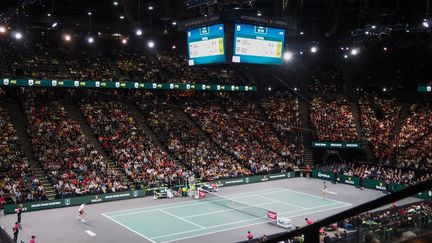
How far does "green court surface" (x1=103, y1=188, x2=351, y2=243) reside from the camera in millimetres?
25094

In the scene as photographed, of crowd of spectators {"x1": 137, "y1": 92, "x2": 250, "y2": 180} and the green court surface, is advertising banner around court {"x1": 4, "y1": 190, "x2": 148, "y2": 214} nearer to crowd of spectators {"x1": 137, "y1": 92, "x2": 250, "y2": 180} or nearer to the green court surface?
the green court surface

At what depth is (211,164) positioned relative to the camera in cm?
4019

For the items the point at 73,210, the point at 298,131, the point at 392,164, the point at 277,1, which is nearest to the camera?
the point at 277,1

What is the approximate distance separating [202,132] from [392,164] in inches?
766

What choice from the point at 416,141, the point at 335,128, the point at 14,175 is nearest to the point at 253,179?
the point at 335,128

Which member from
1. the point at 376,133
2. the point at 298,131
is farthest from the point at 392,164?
the point at 298,131

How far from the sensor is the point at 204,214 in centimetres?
2884

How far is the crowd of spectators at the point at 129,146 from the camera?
35.9 meters

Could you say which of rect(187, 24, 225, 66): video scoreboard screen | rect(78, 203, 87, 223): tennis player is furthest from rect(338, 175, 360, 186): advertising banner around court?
rect(187, 24, 225, 66): video scoreboard screen

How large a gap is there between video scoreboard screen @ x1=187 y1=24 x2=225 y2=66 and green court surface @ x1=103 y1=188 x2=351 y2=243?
34.8 ft

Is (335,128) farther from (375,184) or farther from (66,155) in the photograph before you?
(66,155)

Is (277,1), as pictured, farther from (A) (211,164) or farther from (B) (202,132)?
(B) (202,132)

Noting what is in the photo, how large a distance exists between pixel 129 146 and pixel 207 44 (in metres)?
22.7

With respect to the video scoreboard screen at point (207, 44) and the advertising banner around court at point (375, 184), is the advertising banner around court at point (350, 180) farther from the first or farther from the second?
the video scoreboard screen at point (207, 44)
